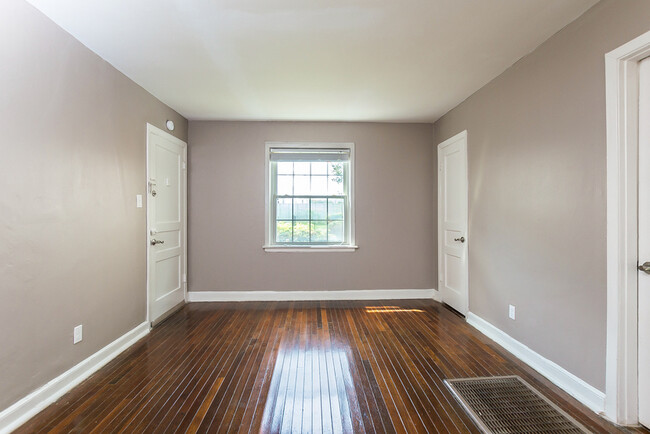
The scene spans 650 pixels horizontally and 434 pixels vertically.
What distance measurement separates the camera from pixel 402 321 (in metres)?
3.50

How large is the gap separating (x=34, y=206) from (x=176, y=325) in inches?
76.9

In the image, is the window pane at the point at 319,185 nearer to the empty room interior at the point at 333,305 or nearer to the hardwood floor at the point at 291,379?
the empty room interior at the point at 333,305

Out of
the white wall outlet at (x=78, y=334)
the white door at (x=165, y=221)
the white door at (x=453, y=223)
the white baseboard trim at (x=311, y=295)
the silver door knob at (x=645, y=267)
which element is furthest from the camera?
the white baseboard trim at (x=311, y=295)

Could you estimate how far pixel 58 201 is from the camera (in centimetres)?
212

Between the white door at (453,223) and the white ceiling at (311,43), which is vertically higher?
the white ceiling at (311,43)

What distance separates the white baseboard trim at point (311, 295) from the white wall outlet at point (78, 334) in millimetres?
1988

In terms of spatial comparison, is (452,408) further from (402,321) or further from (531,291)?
(402,321)

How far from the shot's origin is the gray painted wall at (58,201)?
179cm

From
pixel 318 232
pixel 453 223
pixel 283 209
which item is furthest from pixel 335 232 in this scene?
pixel 453 223

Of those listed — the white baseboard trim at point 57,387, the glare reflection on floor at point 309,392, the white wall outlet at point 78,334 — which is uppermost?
the white wall outlet at point 78,334

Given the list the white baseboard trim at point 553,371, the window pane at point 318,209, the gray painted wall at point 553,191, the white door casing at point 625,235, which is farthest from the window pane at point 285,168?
the white door casing at point 625,235

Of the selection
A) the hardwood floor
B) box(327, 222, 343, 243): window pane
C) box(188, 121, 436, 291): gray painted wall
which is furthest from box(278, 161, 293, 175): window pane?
the hardwood floor

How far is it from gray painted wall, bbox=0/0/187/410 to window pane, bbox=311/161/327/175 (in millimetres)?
2255

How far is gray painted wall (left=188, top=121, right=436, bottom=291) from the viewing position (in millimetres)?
4324
